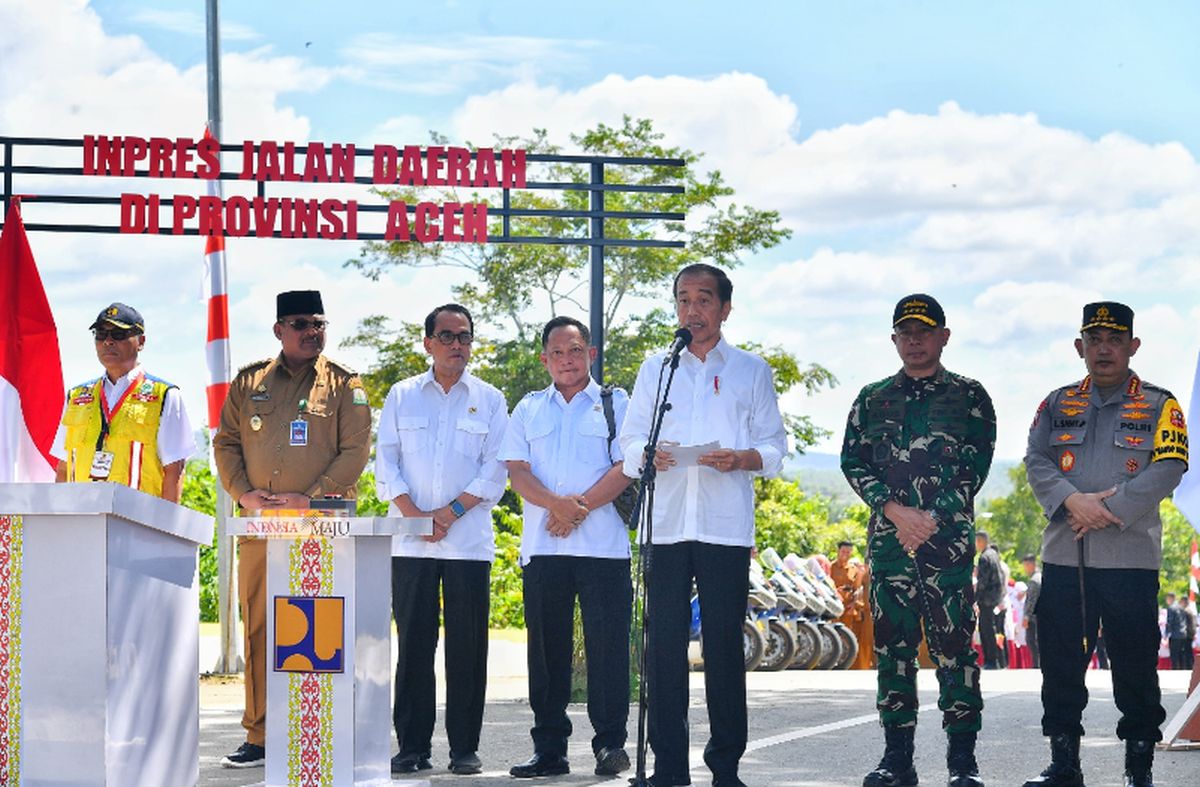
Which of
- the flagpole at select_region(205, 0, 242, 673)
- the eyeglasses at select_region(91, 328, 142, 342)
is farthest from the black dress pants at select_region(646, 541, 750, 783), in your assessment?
the flagpole at select_region(205, 0, 242, 673)

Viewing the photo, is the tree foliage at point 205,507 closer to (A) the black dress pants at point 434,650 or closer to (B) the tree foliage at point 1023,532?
(A) the black dress pants at point 434,650

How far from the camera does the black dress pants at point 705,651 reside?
7359 millimetres

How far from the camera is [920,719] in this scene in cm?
1079

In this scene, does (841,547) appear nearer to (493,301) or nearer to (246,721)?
(493,301)

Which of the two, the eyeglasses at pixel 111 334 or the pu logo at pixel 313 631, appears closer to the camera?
the pu logo at pixel 313 631

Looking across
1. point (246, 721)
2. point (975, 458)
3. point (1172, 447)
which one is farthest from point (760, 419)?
point (246, 721)

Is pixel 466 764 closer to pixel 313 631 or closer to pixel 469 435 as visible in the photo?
pixel 469 435

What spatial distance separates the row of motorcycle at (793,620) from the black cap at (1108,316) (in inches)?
495

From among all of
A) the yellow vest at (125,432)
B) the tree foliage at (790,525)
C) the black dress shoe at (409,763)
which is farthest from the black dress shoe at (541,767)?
the tree foliage at (790,525)

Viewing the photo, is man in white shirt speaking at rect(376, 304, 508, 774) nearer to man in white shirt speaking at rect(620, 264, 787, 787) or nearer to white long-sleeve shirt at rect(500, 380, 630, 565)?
white long-sleeve shirt at rect(500, 380, 630, 565)

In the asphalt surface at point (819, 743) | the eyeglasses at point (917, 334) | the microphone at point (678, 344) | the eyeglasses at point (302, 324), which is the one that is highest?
the eyeglasses at point (302, 324)

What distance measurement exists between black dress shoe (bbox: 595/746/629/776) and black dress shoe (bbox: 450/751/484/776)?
0.56m

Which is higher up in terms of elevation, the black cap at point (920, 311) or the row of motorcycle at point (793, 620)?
the black cap at point (920, 311)

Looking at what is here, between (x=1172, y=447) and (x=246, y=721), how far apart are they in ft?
13.8
